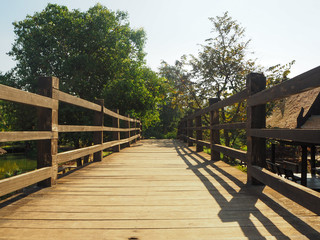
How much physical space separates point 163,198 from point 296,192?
1.19m

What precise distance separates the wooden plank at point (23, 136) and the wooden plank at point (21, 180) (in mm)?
316

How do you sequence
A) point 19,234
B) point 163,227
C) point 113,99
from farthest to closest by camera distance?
1. point 113,99
2. point 163,227
3. point 19,234

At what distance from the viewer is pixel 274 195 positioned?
98.3 inches

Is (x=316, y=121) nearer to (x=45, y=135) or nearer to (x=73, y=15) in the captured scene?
(x=45, y=135)

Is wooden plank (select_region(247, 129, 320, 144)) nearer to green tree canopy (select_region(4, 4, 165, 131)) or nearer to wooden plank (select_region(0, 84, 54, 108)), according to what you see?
wooden plank (select_region(0, 84, 54, 108))

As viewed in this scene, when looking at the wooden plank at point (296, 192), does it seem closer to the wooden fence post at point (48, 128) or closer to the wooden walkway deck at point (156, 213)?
the wooden walkway deck at point (156, 213)

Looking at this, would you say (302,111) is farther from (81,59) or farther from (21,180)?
(81,59)

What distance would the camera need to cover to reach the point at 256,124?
2.87 meters

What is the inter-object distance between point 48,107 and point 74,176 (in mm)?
1263

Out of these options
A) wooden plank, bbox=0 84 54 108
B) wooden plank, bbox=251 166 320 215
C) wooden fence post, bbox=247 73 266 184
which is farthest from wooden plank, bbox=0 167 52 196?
wooden fence post, bbox=247 73 266 184

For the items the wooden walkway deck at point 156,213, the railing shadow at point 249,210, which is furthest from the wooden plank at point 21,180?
the railing shadow at point 249,210

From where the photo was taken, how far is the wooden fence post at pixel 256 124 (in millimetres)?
2824

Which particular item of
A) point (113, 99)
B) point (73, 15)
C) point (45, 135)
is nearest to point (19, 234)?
point (45, 135)

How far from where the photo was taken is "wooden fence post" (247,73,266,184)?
282 centimetres
